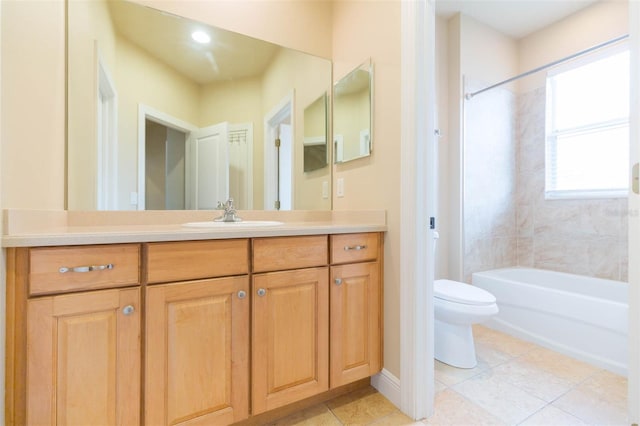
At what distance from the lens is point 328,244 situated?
4.23 ft

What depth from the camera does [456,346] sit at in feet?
5.71

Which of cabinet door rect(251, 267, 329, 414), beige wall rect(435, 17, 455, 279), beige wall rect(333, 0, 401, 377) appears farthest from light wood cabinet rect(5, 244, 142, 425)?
beige wall rect(435, 17, 455, 279)

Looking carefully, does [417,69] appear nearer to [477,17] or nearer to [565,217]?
[477,17]

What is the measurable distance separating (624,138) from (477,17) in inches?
60.8

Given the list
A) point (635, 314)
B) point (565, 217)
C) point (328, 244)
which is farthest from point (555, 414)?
point (565, 217)

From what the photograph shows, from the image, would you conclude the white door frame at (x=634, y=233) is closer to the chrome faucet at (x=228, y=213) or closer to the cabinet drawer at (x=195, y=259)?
the cabinet drawer at (x=195, y=259)

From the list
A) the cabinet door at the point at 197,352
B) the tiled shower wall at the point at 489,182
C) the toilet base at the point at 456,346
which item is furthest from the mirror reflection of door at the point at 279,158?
the tiled shower wall at the point at 489,182

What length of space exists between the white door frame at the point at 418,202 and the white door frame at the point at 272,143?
0.79 m

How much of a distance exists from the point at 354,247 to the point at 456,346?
103cm

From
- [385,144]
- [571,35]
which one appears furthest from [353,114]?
[571,35]

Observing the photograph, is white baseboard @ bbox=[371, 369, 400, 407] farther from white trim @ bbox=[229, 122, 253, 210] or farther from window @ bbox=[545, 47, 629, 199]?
window @ bbox=[545, 47, 629, 199]

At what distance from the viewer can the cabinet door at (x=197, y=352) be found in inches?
37.1

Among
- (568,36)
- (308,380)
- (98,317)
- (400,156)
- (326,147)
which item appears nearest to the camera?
(98,317)

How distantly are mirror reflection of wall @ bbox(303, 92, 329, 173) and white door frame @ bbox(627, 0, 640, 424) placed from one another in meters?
1.40
